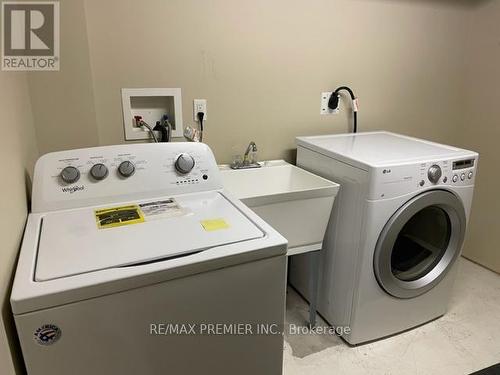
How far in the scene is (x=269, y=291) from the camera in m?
1.04

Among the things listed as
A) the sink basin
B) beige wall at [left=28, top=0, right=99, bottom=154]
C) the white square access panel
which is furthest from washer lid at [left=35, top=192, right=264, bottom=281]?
the white square access panel

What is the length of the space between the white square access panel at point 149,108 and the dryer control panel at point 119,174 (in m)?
0.45

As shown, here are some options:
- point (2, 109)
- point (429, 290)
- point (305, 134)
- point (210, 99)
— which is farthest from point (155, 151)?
point (429, 290)

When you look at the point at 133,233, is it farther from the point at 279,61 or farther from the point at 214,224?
the point at 279,61

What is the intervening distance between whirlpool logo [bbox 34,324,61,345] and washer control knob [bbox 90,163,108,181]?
55 centimetres

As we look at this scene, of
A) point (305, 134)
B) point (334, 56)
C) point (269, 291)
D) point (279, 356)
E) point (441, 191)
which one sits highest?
point (334, 56)

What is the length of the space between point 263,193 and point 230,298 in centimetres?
65

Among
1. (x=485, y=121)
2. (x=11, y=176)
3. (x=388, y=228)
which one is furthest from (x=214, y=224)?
(x=485, y=121)

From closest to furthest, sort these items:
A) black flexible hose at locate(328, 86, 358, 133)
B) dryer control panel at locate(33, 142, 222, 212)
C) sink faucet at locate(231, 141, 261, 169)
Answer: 1. dryer control panel at locate(33, 142, 222, 212)
2. sink faucet at locate(231, 141, 261, 169)
3. black flexible hose at locate(328, 86, 358, 133)

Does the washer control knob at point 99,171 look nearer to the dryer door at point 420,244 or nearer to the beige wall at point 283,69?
the beige wall at point 283,69

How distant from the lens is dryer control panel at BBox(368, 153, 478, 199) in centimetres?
151

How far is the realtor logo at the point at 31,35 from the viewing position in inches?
48.0

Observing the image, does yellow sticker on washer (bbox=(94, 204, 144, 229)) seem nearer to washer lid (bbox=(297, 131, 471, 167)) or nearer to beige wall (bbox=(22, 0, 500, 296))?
beige wall (bbox=(22, 0, 500, 296))

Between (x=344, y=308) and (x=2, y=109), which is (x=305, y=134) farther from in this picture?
(x=2, y=109)
